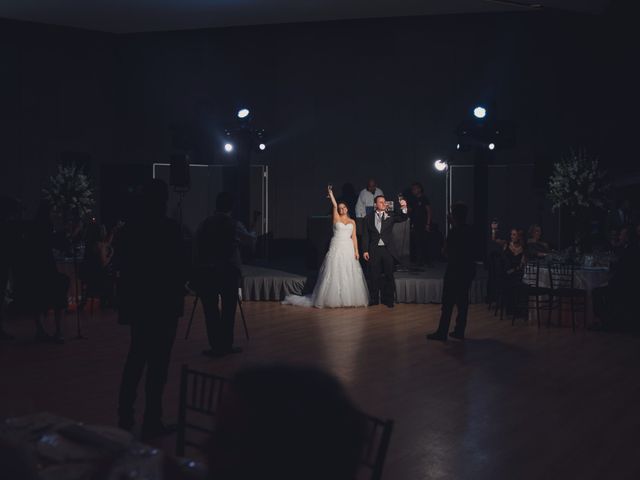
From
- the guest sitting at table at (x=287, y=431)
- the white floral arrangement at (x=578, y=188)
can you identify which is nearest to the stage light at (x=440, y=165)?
the white floral arrangement at (x=578, y=188)

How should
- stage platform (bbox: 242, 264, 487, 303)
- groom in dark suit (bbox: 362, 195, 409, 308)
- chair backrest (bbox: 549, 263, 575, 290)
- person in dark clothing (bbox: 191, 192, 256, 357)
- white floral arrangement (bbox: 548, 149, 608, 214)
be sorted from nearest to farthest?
1. person in dark clothing (bbox: 191, 192, 256, 357)
2. chair backrest (bbox: 549, 263, 575, 290)
3. white floral arrangement (bbox: 548, 149, 608, 214)
4. groom in dark suit (bbox: 362, 195, 409, 308)
5. stage platform (bbox: 242, 264, 487, 303)

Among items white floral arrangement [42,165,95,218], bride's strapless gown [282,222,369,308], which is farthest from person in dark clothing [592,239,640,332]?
white floral arrangement [42,165,95,218]

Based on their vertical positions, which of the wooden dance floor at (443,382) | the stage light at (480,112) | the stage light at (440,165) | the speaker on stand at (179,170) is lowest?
the wooden dance floor at (443,382)

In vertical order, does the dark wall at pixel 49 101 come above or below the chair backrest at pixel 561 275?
above

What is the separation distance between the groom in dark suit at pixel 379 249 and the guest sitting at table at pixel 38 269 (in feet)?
14.5

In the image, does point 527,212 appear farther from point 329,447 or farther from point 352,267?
point 329,447

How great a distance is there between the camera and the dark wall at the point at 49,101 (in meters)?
12.9

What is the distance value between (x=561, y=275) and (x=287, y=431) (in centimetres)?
797

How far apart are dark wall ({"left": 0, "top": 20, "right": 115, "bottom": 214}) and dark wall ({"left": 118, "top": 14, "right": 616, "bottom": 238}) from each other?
19.8 inches

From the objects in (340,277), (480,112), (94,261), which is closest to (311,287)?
(340,277)

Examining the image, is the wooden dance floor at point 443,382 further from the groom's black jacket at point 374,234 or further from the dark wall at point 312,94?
the dark wall at point 312,94

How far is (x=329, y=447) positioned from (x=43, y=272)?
262 inches

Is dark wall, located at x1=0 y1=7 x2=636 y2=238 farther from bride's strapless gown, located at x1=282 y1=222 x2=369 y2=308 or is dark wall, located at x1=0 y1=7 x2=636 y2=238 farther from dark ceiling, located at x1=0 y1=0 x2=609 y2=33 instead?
bride's strapless gown, located at x1=282 y1=222 x2=369 y2=308

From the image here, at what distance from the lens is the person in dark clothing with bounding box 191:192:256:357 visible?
20.3ft
